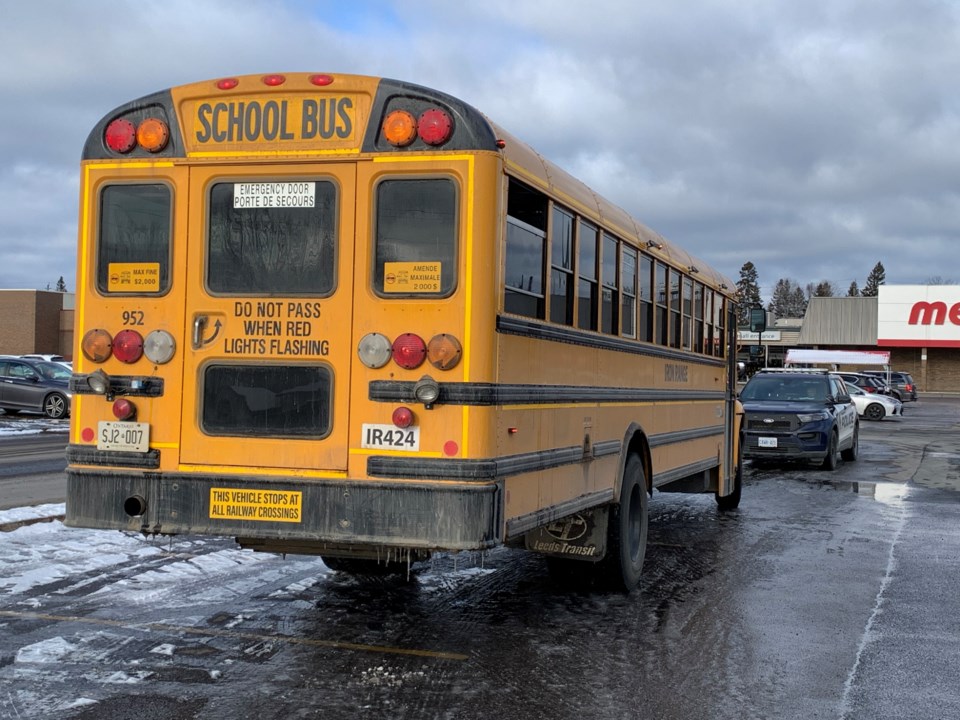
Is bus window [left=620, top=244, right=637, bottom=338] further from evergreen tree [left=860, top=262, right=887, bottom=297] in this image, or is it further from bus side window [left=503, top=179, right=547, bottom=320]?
evergreen tree [left=860, top=262, right=887, bottom=297]

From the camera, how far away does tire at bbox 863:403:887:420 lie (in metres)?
34.8

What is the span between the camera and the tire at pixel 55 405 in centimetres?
2503

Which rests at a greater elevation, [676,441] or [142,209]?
[142,209]

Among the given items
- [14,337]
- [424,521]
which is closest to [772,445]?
[424,521]

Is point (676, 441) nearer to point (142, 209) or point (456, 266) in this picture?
point (456, 266)

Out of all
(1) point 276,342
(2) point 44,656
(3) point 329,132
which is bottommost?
(2) point 44,656

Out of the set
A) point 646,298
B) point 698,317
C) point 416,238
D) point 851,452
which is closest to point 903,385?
point 851,452

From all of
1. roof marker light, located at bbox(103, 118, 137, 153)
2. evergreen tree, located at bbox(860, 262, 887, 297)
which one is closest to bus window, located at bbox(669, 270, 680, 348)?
roof marker light, located at bbox(103, 118, 137, 153)

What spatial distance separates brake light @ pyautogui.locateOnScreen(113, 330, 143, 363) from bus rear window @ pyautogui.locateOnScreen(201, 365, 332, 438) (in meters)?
0.41

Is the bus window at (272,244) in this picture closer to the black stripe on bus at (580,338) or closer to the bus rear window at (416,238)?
the bus rear window at (416,238)

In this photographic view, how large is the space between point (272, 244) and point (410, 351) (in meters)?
1.02

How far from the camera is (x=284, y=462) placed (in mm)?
5297

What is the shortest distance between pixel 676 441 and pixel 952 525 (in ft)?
13.1

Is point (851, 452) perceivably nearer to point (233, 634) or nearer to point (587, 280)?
point (587, 280)
